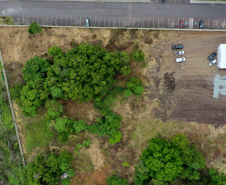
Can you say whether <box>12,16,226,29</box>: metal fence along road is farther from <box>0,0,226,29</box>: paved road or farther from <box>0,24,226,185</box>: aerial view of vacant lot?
<box>0,24,226,185</box>: aerial view of vacant lot

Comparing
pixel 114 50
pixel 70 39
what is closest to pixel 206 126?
pixel 114 50

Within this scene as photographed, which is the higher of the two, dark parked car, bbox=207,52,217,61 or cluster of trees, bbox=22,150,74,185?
dark parked car, bbox=207,52,217,61

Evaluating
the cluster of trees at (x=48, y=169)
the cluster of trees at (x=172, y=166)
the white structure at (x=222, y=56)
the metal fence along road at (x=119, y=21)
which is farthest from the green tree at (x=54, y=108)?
the white structure at (x=222, y=56)

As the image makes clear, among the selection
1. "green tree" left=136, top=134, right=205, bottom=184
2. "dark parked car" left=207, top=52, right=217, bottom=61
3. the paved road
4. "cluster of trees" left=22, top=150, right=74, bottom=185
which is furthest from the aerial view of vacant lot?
"green tree" left=136, top=134, right=205, bottom=184

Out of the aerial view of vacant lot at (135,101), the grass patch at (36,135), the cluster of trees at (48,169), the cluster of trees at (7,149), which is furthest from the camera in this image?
the cluster of trees at (7,149)

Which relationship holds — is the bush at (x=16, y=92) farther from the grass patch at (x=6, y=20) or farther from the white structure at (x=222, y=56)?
the white structure at (x=222, y=56)

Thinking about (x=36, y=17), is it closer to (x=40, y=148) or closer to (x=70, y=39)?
(x=70, y=39)

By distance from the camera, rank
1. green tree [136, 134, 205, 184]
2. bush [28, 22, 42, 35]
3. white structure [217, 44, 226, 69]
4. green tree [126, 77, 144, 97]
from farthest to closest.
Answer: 1. bush [28, 22, 42, 35]
2. white structure [217, 44, 226, 69]
3. green tree [126, 77, 144, 97]
4. green tree [136, 134, 205, 184]

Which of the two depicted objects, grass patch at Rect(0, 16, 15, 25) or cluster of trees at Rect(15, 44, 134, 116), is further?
grass patch at Rect(0, 16, 15, 25)

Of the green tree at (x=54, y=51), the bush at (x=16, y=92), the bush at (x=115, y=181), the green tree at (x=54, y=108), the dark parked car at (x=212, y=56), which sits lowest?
the bush at (x=115, y=181)
